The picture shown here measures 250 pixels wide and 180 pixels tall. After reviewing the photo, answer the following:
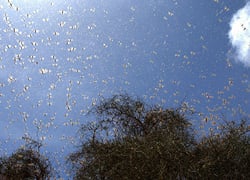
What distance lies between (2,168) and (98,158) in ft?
74.1

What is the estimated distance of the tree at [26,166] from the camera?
3838 cm

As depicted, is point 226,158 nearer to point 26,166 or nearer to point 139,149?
point 139,149

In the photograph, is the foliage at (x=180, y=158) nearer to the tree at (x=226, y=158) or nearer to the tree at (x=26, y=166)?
the tree at (x=226, y=158)

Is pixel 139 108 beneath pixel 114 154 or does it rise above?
above

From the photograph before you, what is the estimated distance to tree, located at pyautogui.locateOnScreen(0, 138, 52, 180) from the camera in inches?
1511

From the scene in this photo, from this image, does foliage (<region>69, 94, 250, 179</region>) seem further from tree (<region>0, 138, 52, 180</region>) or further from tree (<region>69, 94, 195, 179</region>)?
tree (<region>0, 138, 52, 180</region>)

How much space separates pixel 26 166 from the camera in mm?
38469

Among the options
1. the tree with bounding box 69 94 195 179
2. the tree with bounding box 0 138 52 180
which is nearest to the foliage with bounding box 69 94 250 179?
the tree with bounding box 69 94 195 179

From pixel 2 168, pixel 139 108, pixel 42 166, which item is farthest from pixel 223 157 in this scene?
pixel 2 168

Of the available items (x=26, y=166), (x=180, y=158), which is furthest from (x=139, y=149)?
(x=26, y=166)

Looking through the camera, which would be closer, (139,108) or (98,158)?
(98,158)

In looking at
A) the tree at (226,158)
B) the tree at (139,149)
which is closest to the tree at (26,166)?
the tree at (139,149)

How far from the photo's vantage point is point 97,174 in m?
20.7

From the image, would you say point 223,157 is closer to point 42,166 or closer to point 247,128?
point 247,128
